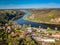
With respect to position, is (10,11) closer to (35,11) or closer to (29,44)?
(35,11)

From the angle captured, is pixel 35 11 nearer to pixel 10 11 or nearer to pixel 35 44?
pixel 10 11

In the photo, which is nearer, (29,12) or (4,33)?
(4,33)

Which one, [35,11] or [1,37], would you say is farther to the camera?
[35,11]

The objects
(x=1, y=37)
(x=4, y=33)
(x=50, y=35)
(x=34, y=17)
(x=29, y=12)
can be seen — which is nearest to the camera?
(x=1, y=37)

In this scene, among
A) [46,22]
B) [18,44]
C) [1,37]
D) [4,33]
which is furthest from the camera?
[46,22]

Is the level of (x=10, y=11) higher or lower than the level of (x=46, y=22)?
higher

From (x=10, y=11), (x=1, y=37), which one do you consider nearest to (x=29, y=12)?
(x=10, y=11)

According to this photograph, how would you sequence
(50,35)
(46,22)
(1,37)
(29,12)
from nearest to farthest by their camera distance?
(1,37)
(50,35)
(46,22)
(29,12)

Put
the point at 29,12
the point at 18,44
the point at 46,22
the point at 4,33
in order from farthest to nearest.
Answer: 1. the point at 29,12
2. the point at 46,22
3. the point at 4,33
4. the point at 18,44

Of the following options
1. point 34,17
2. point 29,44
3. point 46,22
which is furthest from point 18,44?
point 34,17
